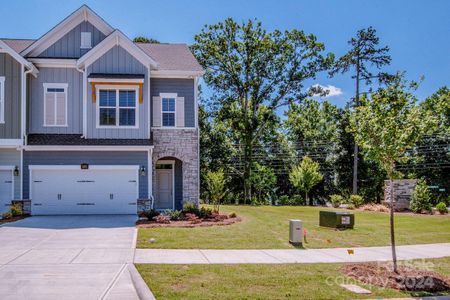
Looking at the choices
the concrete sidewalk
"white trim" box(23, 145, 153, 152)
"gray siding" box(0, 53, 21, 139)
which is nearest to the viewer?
the concrete sidewalk

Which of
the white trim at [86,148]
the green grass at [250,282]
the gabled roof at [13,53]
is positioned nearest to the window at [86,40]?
the gabled roof at [13,53]

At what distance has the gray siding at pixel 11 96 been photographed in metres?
20.8

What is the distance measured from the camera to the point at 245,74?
3859 centimetres

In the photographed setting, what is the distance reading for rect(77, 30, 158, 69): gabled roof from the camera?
2188 centimetres

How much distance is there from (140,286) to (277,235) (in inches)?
326

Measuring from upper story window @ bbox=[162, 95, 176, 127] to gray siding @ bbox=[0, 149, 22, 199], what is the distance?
23.2 feet

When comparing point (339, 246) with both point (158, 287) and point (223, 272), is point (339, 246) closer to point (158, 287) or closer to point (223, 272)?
point (223, 272)

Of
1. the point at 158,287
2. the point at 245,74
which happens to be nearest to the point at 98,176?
→ the point at 158,287

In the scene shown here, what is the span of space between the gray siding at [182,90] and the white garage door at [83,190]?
405 centimetres

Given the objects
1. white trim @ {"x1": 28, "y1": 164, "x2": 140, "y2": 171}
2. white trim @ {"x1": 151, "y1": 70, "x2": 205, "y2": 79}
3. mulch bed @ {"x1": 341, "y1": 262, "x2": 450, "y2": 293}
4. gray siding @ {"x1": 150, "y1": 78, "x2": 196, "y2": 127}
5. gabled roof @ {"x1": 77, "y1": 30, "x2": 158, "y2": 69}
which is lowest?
mulch bed @ {"x1": 341, "y1": 262, "x2": 450, "y2": 293}

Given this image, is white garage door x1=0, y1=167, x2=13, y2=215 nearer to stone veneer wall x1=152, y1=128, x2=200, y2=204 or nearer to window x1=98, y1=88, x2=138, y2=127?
window x1=98, y1=88, x2=138, y2=127

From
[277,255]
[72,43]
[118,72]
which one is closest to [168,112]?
[118,72]

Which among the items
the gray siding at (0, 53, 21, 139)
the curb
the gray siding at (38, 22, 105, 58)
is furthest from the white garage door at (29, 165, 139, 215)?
the curb

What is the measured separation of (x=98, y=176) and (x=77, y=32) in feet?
24.6
